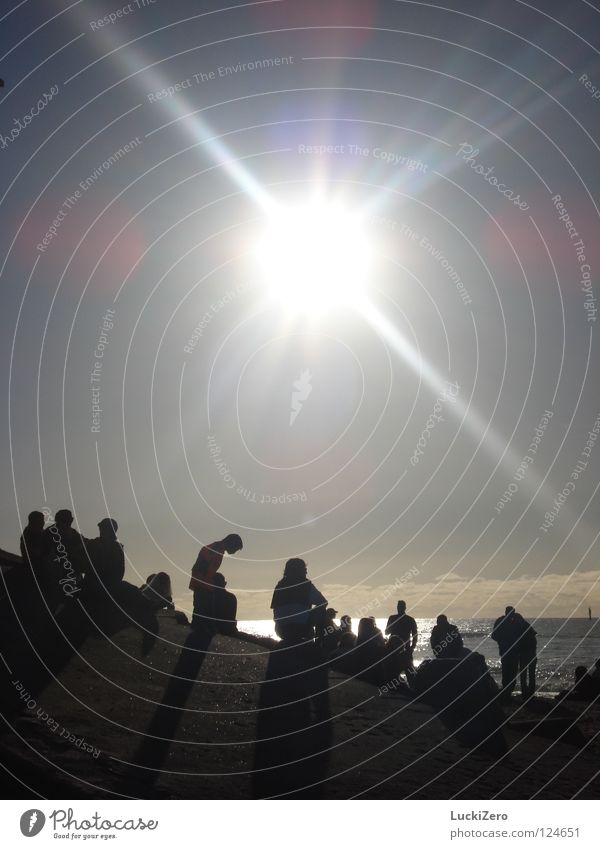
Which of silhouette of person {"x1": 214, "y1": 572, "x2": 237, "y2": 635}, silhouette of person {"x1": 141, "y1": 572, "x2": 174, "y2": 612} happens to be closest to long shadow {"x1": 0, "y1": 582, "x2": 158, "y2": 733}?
silhouette of person {"x1": 214, "y1": 572, "x2": 237, "y2": 635}

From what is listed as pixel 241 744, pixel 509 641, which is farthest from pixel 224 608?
pixel 509 641

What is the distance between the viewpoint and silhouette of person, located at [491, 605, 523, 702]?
18828 mm

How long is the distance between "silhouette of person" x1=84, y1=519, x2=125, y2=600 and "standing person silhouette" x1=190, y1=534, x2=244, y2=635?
1.68 m

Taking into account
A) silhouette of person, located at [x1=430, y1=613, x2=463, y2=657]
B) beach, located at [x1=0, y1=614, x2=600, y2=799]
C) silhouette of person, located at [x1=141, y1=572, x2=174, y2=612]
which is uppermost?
silhouette of person, located at [x1=141, y1=572, x2=174, y2=612]

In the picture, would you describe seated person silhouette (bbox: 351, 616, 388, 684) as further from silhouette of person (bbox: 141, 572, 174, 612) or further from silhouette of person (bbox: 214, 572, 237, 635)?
silhouette of person (bbox: 141, 572, 174, 612)

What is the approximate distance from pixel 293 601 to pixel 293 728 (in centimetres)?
347

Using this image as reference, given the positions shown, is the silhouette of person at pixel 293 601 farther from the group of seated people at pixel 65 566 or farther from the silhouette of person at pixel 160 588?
the silhouette of person at pixel 160 588

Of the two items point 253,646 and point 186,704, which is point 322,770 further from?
point 253,646

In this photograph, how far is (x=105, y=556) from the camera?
50.7 feet

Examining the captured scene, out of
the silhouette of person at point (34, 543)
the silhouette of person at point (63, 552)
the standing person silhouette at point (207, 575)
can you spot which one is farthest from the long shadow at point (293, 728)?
the silhouette of person at point (34, 543)

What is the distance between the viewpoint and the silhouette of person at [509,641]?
61.8 feet

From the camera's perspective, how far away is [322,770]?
9.34 metres

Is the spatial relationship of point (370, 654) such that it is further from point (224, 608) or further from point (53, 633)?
point (53, 633)
